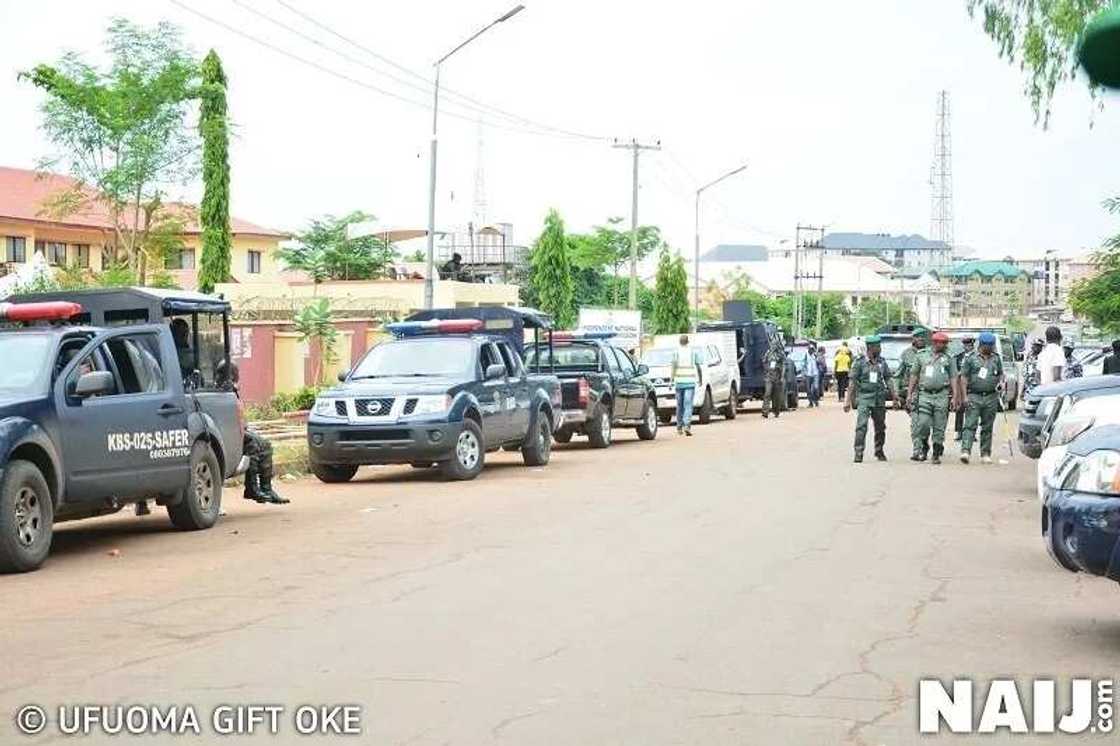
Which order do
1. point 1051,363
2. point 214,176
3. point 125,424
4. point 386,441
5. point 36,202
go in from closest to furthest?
point 125,424, point 386,441, point 1051,363, point 214,176, point 36,202

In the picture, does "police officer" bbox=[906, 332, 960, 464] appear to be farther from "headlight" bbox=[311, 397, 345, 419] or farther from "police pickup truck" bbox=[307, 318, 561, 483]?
"headlight" bbox=[311, 397, 345, 419]

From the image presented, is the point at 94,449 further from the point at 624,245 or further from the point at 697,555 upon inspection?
the point at 624,245

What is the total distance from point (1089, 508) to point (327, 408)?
42.1ft

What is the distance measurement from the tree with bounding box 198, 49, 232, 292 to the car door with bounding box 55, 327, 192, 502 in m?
31.5

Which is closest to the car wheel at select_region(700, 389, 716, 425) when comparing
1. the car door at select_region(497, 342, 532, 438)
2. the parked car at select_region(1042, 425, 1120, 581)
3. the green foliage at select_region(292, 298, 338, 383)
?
the green foliage at select_region(292, 298, 338, 383)

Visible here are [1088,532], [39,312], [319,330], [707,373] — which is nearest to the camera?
[1088,532]

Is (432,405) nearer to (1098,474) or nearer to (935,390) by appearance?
(935,390)

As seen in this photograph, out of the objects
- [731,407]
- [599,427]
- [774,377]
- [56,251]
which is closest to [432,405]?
[599,427]

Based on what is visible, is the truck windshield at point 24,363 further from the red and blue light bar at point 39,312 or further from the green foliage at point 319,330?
the green foliage at point 319,330

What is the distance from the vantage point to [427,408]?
785 inches

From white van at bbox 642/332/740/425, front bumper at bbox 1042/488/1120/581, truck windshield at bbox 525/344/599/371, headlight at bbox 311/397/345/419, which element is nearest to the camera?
front bumper at bbox 1042/488/1120/581

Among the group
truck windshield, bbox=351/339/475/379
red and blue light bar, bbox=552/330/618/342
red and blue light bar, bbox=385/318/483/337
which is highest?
red and blue light bar, bbox=385/318/483/337

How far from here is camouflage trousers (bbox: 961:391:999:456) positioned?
76.0ft

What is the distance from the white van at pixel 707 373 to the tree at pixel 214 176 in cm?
1509
